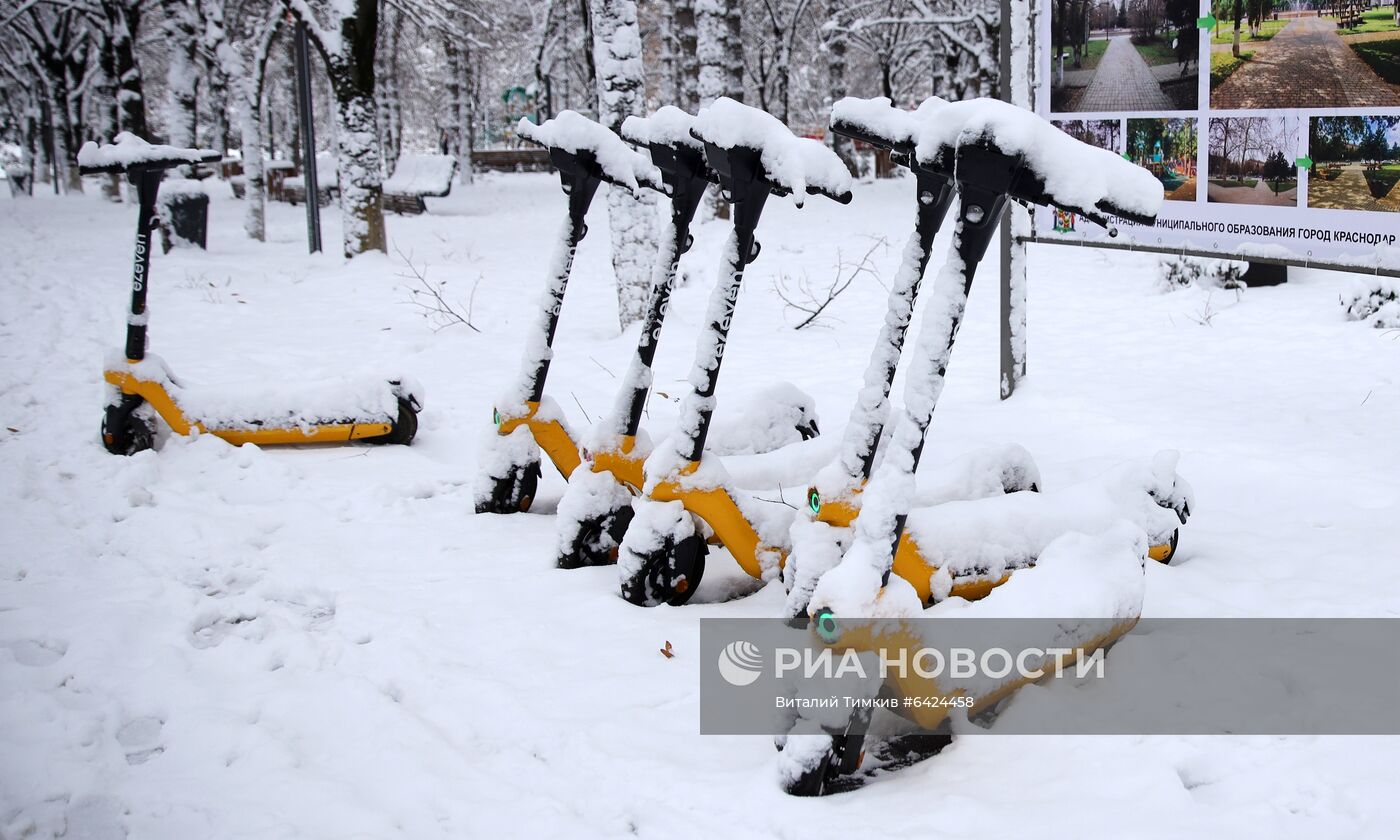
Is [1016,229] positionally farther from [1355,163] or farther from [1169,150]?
[1355,163]

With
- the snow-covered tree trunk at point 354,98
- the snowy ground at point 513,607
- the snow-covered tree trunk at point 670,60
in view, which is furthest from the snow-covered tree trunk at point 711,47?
the snowy ground at point 513,607

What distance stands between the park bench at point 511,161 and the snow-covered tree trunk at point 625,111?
29862 mm

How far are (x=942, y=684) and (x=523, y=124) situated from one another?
308cm

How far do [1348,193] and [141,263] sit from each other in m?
5.61

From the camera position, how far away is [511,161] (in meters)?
37.7

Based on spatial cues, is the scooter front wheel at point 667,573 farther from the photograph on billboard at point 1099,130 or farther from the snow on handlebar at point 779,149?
the photograph on billboard at point 1099,130

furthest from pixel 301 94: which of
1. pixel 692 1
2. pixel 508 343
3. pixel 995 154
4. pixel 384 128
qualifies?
pixel 384 128

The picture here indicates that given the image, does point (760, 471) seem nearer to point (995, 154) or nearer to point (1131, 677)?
point (1131, 677)

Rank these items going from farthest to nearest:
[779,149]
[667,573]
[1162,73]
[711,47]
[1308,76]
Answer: [711,47]
[1162,73]
[1308,76]
[667,573]
[779,149]

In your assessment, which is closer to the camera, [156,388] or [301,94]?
[156,388]

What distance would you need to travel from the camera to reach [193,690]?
3053 mm

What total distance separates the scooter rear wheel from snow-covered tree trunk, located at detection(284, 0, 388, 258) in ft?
23.5

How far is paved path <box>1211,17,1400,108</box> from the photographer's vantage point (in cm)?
453

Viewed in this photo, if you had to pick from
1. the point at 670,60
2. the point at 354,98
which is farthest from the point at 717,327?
the point at 670,60
